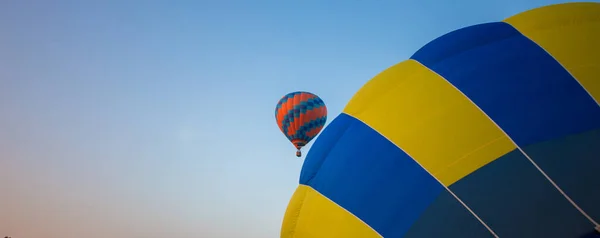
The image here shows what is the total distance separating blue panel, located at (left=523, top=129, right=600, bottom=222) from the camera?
342cm

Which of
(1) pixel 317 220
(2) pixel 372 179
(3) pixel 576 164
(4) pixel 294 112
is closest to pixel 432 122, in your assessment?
(2) pixel 372 179

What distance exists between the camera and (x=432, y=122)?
3.76 meters

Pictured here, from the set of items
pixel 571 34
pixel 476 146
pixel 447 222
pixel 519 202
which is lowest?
pixel 447 222

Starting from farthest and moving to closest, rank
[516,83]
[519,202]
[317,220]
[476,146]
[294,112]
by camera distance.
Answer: [294,112]
[317,220]
[516,83]
[476,146]
[519,202]

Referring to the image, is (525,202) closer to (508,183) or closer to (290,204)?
(508,183)

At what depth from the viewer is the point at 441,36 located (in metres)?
4.41

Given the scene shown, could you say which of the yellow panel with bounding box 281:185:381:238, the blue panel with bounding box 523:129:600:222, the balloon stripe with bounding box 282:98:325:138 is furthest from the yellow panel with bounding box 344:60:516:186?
the balloon stripe with bounding box 282:98:325:138

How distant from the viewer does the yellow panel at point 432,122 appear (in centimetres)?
362

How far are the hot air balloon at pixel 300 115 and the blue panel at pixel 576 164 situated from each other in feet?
49.0

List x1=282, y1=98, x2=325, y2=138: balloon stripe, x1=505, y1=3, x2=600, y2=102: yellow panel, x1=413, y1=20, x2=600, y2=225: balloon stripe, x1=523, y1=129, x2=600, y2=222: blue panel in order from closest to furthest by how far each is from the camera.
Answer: x1=523, y1=129, x2=600, y2=222: blue panel, x1=413, y1=20, x2=600, y2=225: balloon stripe, x1=505, y1=3, x2=600, y2=102: yellow panel, x1=282, y1=98, x2=325, y2=138: balloon stripe

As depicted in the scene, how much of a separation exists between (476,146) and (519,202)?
0.50 meters

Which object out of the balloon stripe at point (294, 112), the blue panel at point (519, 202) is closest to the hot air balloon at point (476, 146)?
the blue panel at point (519, 202)

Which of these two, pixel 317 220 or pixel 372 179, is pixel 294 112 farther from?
pixel 372 179

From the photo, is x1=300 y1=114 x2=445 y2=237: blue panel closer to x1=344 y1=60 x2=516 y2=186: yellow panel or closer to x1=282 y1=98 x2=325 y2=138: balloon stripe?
x1=344 y1=60 x2=516 y2=186: yellow panel
